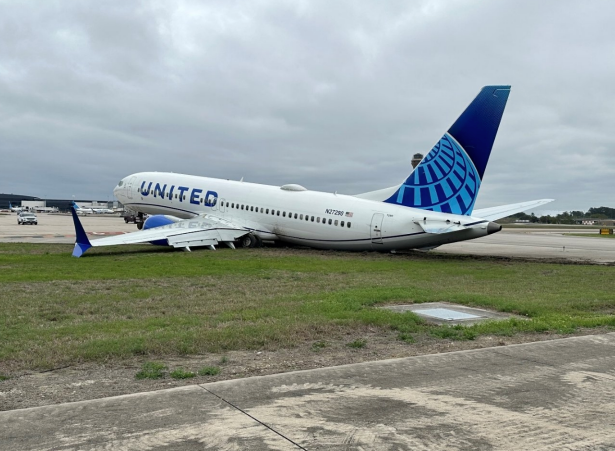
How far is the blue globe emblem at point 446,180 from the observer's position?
77.4 feet

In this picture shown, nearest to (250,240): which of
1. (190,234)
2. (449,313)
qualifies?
(190,234)

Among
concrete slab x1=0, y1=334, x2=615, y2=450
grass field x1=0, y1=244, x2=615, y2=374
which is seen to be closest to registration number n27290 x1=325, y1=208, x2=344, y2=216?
grass field x1=0, y1=244, x2=615, y2=374

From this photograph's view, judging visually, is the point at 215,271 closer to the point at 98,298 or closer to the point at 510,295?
Result: the point at 98,298

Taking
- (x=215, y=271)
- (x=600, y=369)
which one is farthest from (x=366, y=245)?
(x=600, y=369)

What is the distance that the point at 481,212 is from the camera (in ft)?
91.8

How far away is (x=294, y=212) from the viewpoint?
2930 cm

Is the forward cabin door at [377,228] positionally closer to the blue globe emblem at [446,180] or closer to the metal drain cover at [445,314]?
the blue globe emblem at [446,180]

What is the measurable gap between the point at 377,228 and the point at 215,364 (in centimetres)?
1945

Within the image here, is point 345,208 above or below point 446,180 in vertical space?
below

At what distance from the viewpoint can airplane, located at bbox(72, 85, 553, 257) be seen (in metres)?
23.2

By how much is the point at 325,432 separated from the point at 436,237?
816 inches

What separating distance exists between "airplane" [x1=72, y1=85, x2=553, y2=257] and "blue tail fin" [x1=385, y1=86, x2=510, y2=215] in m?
0.04

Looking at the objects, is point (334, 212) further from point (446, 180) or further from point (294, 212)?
point (446, 180)

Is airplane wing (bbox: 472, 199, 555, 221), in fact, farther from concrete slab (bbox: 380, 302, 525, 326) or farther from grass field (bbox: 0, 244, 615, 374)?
concrete slab (bbox: 380, 302, 525, 326)
